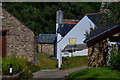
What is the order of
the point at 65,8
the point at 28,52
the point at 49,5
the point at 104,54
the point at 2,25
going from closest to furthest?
the point at 104,54 → the point at 2,25 → the point at 28,52 → the point at 65,8 → the point at 49,5

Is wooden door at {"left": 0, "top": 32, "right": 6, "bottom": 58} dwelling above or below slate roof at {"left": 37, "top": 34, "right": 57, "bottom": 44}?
below

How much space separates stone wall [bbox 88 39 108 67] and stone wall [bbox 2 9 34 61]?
796cm

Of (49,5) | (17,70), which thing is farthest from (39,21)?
(17,70)

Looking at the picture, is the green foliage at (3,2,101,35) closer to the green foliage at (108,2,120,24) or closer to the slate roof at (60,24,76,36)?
the slate roof at (60,24,76,36)

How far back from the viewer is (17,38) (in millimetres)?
18609

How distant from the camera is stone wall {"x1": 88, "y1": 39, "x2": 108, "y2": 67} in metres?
12.1

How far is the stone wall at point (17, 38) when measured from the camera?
713 inches

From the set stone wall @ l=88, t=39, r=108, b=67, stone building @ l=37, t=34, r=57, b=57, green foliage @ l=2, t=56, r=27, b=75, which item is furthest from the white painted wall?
stone building @ l=37, t=34, r=57, b=57

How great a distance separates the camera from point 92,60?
13.1m

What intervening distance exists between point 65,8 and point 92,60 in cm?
3881

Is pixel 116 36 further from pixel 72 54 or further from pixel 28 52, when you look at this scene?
pixel 72 54

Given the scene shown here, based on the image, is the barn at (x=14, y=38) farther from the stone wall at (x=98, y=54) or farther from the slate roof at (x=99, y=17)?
the stone wall at (x=98, y=54)

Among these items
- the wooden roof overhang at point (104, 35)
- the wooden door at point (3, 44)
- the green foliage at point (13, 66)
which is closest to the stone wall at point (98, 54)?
the wooden roof overhang at point (104, 35)

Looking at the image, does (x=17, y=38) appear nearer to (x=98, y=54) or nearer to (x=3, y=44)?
(x=3, y=44)
